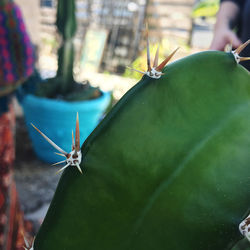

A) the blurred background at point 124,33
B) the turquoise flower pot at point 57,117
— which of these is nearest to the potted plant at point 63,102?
the turquoise flower pot at point 57,117

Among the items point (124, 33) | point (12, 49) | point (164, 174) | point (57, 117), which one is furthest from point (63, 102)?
point (124, 33)

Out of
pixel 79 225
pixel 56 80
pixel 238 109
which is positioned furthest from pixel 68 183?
pixel 56 80

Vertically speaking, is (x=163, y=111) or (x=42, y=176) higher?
(x=163, y=111)

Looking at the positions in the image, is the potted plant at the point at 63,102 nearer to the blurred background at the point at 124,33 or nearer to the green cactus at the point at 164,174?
the blurred background at the point at 124,33

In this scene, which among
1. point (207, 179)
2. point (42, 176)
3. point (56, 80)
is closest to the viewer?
point (207, 179)

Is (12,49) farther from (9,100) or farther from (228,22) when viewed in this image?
(228,22)

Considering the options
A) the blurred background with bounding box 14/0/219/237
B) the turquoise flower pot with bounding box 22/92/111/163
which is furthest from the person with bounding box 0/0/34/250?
the blurred background with bounding box 14/0/219/237

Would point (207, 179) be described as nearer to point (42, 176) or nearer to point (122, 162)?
point (122, 162)
